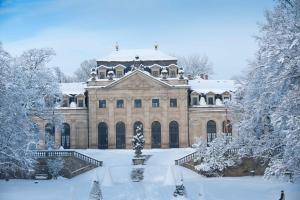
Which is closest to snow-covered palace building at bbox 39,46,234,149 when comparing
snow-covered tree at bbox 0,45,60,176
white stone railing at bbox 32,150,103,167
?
white stone railing at bbox 32,150,103,167

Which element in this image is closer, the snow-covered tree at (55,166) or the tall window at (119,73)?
the snow-covered tree at (55,166)

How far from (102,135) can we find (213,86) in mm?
10355

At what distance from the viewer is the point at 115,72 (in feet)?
141

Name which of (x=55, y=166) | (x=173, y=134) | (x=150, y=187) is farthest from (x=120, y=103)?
(x=150, y=187)

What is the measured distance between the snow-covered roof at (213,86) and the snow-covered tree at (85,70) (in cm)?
1441

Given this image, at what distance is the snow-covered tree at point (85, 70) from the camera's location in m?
55.8

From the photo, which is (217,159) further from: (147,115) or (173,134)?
(147,115)

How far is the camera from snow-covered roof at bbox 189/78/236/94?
4397 centimetres

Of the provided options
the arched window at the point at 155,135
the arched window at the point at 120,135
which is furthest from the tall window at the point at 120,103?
the arched window at the point at 155,135

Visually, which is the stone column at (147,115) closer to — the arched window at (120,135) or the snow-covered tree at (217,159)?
the arched window at (120,135)

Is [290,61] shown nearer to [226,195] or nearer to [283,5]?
[283,5]

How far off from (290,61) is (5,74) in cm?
1215

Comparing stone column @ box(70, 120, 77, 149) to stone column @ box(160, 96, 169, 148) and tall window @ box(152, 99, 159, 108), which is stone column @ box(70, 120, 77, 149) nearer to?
tall window @ box(152, 99, 159, 108)

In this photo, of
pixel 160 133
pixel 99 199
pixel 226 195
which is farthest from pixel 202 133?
pixel 99 199
